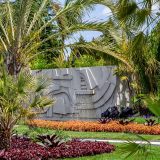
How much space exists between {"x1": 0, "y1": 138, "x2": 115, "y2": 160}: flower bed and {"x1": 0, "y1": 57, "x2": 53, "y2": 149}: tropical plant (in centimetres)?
54

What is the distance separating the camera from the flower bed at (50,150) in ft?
33.1

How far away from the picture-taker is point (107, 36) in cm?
1281

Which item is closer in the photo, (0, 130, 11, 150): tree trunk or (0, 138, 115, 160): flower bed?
(0, 138, 115, 160): flower bed

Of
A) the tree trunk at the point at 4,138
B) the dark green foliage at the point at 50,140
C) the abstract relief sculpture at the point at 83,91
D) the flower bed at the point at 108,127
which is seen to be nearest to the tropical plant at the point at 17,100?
the tree trunk at the point at 4,138

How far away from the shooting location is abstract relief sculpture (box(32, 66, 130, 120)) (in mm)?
22812

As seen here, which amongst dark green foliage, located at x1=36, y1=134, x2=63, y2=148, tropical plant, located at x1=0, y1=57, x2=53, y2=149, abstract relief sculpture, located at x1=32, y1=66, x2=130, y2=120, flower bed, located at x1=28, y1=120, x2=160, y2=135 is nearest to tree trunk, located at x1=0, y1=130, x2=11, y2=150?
tropical plant, located at x1=0, y1=57, x2=53, y2=149

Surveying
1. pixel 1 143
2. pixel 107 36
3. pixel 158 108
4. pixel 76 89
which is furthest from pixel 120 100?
pixel 158 108

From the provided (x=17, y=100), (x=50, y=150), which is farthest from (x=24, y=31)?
(x=50, y=150)

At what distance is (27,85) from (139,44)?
2.60 metres

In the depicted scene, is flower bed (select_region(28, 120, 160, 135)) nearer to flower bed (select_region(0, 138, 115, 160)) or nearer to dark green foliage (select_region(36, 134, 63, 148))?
flower bed (select_region(0, 138, 115, 160))

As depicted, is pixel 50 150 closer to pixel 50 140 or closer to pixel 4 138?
pixel 50 140

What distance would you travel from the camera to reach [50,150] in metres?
10.7

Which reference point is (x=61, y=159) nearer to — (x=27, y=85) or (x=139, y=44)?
(x=27, y=85)

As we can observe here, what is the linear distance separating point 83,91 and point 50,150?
41.5 ft
